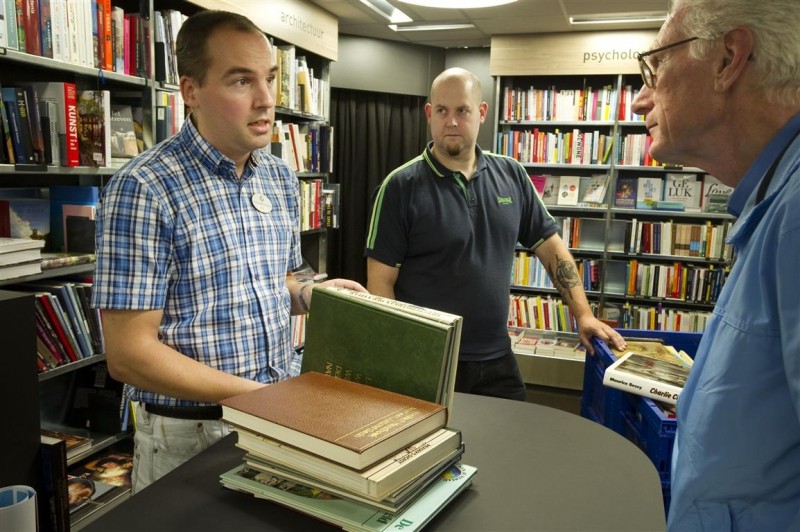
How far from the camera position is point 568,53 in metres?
4.79

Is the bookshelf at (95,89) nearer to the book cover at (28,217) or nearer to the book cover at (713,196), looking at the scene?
the book cover at (28,217)

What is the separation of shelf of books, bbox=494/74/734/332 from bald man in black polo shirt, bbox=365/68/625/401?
2.78m

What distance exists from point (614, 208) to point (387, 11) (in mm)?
2353

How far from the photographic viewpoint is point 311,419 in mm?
781

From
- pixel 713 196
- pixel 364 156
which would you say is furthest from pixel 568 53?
pixel 364 156

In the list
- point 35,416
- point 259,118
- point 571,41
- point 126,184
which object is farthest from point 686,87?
point 571,41

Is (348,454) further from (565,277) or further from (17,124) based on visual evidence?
(17,124)

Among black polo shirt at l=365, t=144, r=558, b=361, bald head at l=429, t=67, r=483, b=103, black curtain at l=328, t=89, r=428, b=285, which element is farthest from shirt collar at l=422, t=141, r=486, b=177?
black curtain at l=328, t=89, r=428, b=285

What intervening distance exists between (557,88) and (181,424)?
4.59m

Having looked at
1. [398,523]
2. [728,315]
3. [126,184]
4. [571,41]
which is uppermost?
[571,41]

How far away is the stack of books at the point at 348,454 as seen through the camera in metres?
0.74

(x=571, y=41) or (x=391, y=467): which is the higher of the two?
(x=571, y=41)

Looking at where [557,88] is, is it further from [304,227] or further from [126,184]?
[126,184]

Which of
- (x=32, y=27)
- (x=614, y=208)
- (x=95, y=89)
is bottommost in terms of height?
(x=614, y=208)
